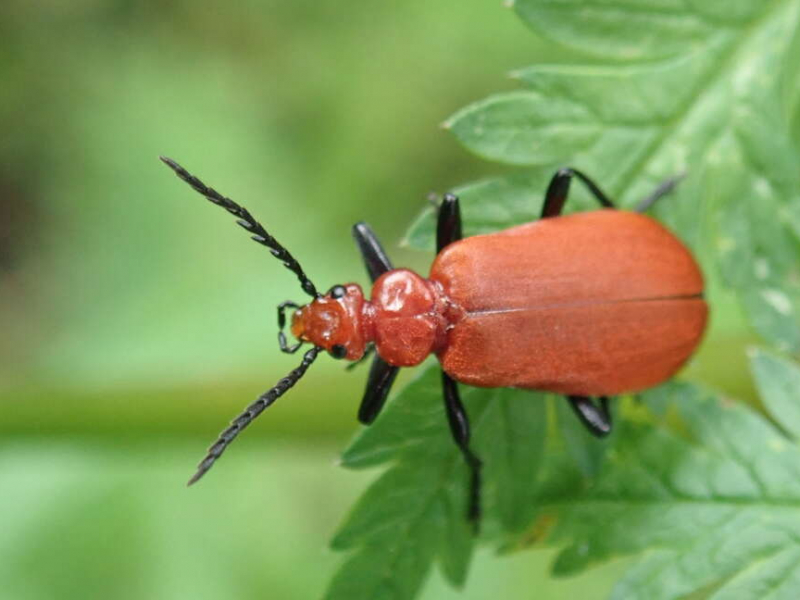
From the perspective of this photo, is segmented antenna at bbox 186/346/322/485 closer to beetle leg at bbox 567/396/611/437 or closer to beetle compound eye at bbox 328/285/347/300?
beetle compound eye at bbox 328/285/347/300

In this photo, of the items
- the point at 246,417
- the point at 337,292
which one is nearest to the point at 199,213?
the point at 337,292

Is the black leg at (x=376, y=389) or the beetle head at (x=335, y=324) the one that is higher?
the beetle head at (x=335, y=324)

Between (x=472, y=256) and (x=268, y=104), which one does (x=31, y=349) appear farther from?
(x=472, y=256)

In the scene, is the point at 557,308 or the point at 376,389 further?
the point at 376,389

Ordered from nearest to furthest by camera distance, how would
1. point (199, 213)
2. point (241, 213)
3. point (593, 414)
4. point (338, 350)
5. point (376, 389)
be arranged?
point (241, 213) < point (593, 414) < point (338, 350) < point (376, 389) < point (199, 213)

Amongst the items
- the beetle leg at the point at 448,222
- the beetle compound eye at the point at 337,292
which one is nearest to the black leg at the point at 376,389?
the beetle compound eye at the point at 337,292

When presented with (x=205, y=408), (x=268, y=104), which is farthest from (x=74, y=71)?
(x=205, y=408)

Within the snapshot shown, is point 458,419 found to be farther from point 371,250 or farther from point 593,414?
point 371,250

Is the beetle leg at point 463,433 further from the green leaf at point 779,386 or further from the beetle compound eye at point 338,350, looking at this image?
the green leaf at point 779,386
